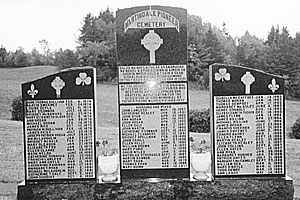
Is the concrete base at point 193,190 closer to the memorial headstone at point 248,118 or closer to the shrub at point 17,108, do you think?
the memorial headstone at point 248,118

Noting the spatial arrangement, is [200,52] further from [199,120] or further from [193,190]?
[193,190]

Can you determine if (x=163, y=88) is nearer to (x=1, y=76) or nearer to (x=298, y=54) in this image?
(x=298, y=54)

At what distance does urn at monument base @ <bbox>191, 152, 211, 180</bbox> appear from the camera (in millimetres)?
5078

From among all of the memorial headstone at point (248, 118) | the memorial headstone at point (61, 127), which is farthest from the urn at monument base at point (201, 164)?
the memorial headstone at point (61, 127)

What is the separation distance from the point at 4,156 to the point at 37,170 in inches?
175

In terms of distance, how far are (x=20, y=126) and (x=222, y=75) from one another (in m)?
8.96

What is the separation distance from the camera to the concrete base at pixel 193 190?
4.94 m

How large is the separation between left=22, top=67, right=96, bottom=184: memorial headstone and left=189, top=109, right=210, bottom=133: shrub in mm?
6576

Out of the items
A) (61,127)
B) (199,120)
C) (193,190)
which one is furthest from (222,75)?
(199,120)

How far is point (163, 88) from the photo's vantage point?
5051mm

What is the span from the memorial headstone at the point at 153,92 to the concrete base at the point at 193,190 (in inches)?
5.5

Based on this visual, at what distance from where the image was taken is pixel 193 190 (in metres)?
4.94

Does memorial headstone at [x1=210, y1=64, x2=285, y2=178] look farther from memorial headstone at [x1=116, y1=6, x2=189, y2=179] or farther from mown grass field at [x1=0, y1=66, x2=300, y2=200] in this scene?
mown grass field at [x1=0, y1=66, x2=300, y2=200]

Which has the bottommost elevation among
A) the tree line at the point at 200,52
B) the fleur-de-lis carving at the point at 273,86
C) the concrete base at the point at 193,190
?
the concrete base at the point at 193,190
